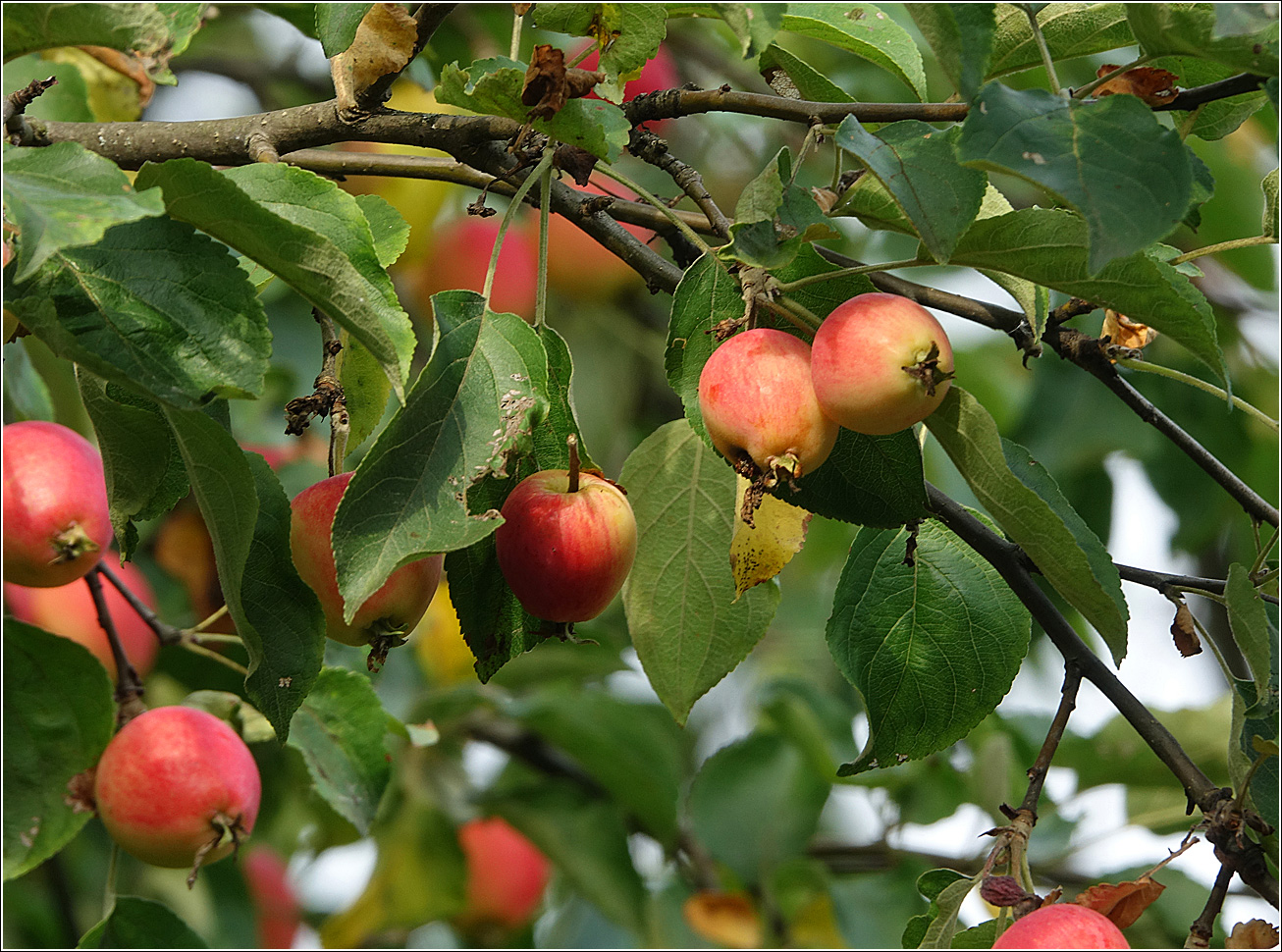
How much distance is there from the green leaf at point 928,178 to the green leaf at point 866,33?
0.83 ft

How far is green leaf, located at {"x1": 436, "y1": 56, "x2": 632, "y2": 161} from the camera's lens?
81cm

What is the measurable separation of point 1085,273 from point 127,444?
711 mm

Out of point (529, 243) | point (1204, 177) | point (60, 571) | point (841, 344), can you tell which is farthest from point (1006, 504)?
point (529, 243)

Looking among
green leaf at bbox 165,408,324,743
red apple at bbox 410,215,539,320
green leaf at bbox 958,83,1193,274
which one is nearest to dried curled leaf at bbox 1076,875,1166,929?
green leaf at bbox 958,83,1193,274

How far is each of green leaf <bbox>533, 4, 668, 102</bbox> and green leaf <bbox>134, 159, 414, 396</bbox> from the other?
0.21m

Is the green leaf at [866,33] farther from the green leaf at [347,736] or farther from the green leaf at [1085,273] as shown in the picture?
the green leaf at [347,736]

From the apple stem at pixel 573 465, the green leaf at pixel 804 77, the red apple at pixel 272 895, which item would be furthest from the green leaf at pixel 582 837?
the green leaf at pixel 804 77

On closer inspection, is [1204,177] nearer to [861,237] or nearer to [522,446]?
[522,446]

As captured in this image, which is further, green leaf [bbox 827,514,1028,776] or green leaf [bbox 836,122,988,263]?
green leaf [bbox 827,514,1028,776]

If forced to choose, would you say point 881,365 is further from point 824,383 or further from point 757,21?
point 757,21

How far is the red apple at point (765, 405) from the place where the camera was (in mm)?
801

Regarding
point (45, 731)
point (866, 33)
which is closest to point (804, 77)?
point (866, 33)

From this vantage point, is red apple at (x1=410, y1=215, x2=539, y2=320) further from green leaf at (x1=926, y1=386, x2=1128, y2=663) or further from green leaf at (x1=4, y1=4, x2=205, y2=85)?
green leaf at (x1=926, y1=386, x2=1128, y2=663)

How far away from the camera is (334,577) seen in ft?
2.87
